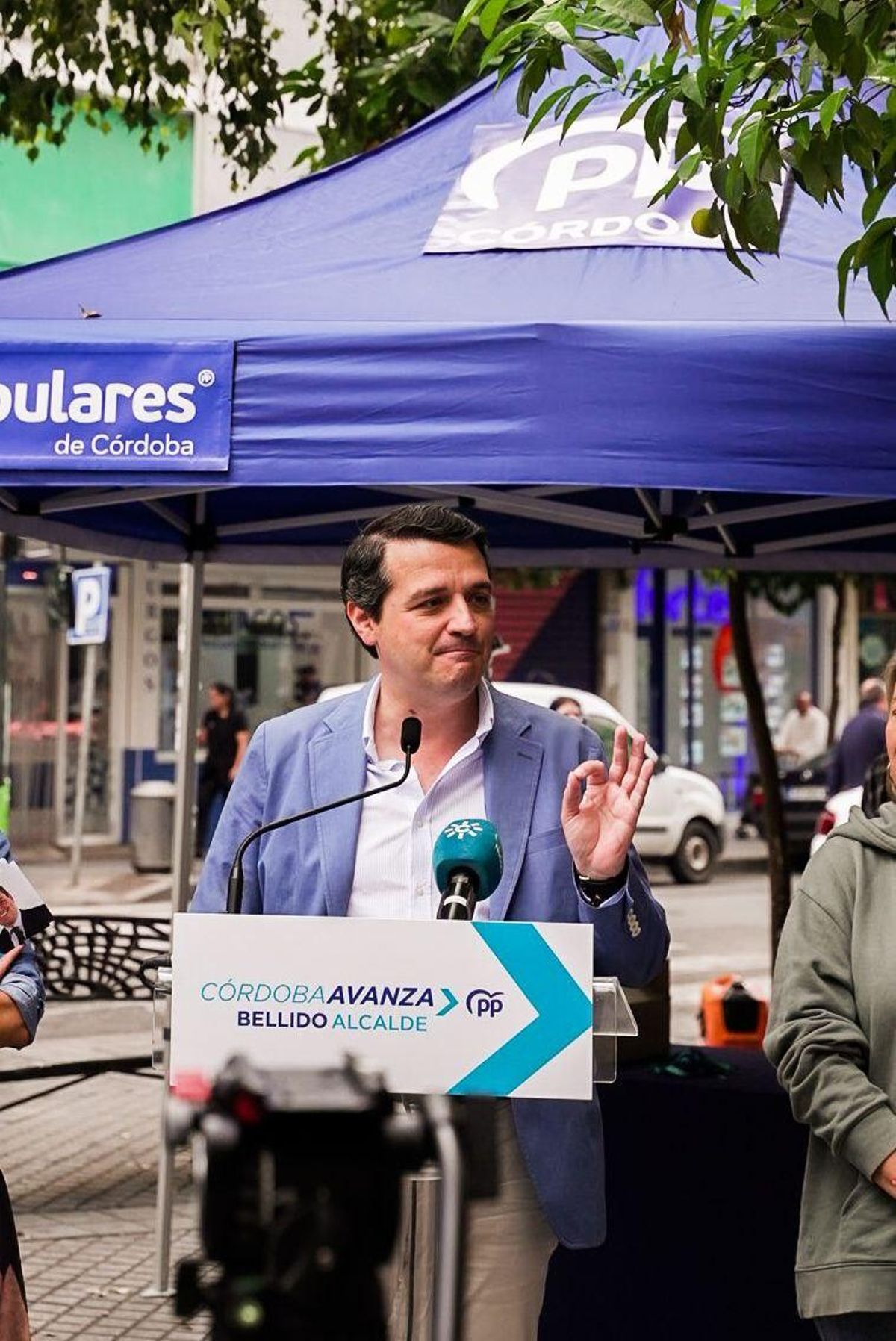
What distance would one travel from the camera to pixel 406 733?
9.31ft

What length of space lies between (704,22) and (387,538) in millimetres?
1063

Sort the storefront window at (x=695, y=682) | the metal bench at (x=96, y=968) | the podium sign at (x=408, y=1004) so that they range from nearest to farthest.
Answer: the podium sign at (x=408, y=1004)
the metal bench at (x=96, y=968)
the storefront window at (x=695, y=682)

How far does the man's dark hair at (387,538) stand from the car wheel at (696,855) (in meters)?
17.8

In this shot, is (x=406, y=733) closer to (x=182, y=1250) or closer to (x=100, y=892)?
(x=182, y=1250)

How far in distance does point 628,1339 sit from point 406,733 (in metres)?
2.45

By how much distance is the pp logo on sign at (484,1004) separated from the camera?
97.3 inches

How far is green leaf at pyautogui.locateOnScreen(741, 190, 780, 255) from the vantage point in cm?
365

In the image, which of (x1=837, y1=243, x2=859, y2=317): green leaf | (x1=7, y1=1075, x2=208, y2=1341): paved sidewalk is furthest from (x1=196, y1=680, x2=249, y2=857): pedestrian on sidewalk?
(x1=837, y1=243, x2=859, y2=317): green leaf

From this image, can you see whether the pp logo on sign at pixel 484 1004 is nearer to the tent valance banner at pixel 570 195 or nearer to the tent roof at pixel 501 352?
the tent roof at pixel 501 352

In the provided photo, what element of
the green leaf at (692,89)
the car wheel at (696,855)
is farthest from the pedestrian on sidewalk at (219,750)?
the green leaf at (692,89)

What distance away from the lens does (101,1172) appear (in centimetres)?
805

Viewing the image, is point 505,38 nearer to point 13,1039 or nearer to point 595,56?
point 595,56

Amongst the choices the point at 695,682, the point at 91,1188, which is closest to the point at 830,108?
the point at 91,1188

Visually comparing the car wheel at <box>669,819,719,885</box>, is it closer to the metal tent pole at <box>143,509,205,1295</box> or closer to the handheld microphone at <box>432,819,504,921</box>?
the metal tent pole at <box>143,509,205,1295</box>
